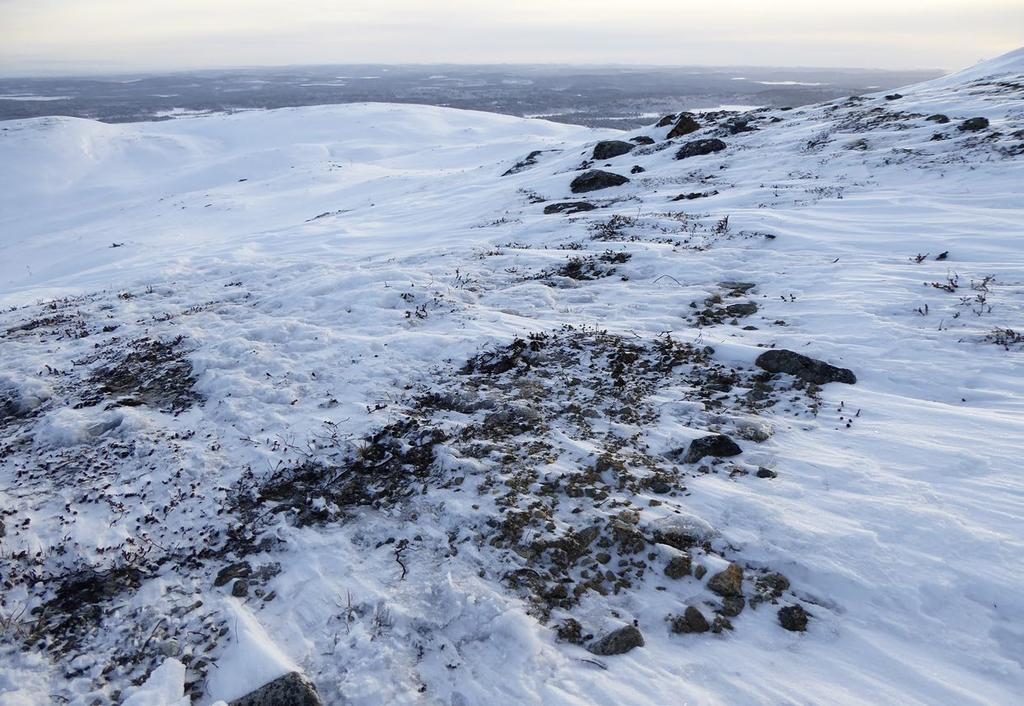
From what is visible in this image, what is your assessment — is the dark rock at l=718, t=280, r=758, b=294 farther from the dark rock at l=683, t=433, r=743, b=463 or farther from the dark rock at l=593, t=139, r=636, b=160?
the dark rock at l=593, t=139, r=636, b=160

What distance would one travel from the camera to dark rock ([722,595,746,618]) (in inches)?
151

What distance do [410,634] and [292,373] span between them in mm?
4325

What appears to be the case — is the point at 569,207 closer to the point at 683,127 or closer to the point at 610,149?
the point at 610,149

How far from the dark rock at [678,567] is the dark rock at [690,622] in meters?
0.32

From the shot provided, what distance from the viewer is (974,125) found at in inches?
587

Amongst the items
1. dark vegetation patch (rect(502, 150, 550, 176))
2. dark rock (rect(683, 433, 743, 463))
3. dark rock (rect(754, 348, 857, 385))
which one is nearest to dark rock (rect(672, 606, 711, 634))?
dark rock (rect(683, 433, 743, 463))

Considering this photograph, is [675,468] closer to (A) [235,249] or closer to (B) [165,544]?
(B) [165,544]

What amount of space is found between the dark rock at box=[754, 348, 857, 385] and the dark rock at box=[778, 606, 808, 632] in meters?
3.03

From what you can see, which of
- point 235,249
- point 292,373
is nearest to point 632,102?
point 235,249

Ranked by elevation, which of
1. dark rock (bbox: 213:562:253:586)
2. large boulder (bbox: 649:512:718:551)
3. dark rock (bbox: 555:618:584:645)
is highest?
large boulder (bbox: 649:512:718:551)

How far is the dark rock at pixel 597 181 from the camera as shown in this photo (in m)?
18.0

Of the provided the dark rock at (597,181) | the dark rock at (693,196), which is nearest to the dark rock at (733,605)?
the dark rock at (693,196)

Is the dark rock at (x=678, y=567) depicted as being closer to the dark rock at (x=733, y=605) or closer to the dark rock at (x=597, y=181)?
the dark rock at (x=733, y=605)

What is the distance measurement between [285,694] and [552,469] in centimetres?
264
